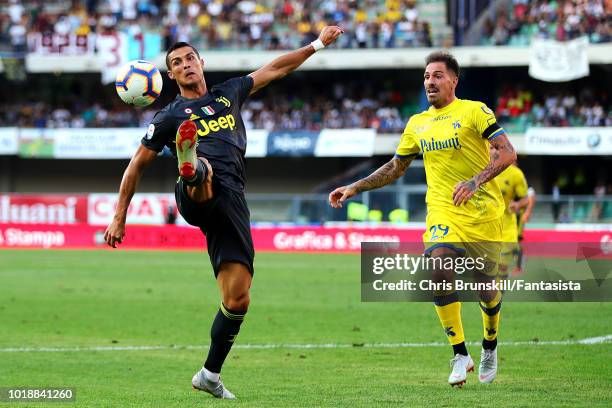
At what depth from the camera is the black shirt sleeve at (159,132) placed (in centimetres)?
827

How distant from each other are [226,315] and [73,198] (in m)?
34.0

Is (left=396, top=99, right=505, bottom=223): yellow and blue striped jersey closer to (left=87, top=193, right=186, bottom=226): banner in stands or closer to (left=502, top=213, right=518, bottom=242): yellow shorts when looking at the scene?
(left=502, top=213, right=518, bottom=242): yellow shorts

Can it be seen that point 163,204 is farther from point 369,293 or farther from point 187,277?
point 369,293

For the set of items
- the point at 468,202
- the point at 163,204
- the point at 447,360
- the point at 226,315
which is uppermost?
the point at 468,202

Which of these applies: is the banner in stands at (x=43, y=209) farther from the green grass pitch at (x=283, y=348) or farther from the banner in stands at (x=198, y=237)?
the green grass pitch at (x=283, y=348)

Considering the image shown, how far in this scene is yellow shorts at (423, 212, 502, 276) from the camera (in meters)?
9.06

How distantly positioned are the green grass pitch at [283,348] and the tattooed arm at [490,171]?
61.1 inches

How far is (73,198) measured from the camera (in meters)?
41.4

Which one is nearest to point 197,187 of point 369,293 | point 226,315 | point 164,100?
point 226,315

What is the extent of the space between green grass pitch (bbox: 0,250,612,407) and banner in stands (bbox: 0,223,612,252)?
1039 cm

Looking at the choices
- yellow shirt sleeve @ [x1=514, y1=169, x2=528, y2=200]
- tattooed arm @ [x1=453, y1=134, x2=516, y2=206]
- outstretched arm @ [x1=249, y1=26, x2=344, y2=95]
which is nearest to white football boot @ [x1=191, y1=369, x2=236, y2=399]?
tattooed arm @ [x1=453, y1=134, x2=516, y2=206]

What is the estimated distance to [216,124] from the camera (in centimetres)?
848

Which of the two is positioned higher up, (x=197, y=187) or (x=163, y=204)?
(x=197, y=187)

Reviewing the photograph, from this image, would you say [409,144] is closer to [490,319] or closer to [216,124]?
[490,319]
